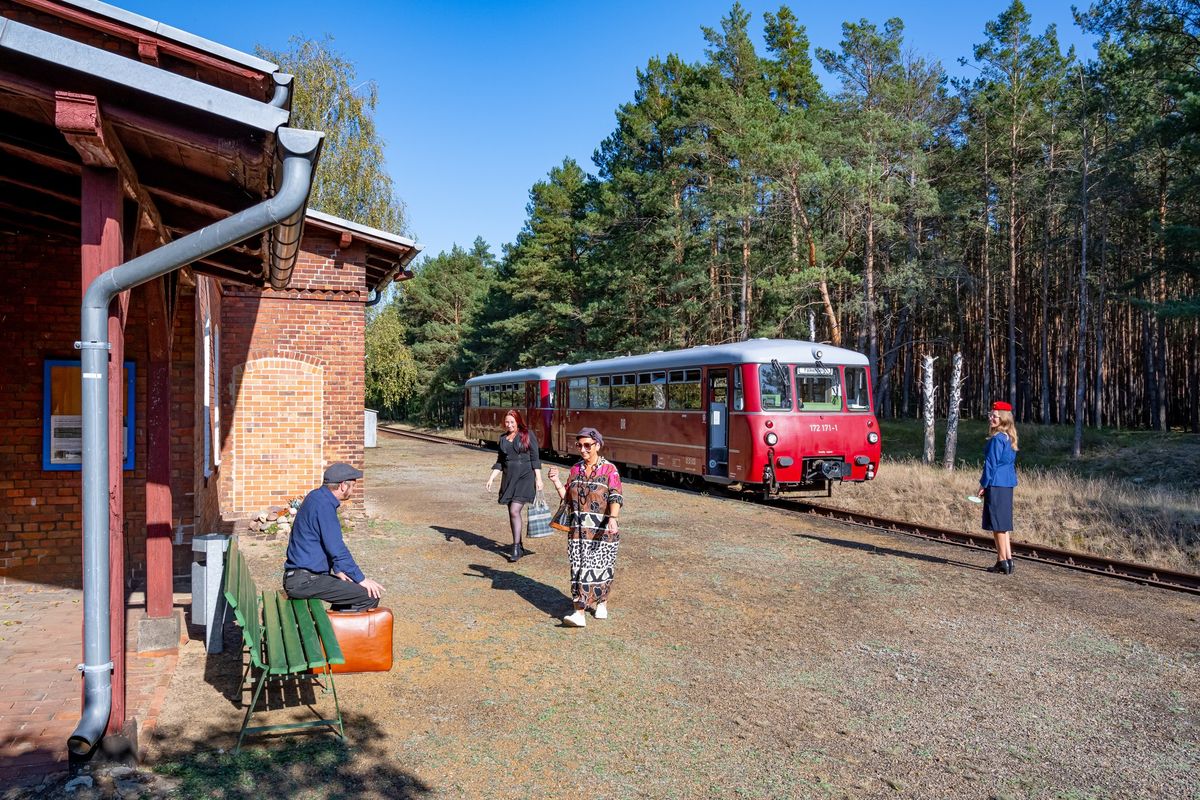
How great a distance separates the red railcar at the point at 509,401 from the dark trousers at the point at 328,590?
736 inches

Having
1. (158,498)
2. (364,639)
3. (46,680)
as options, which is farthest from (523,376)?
(46,680)

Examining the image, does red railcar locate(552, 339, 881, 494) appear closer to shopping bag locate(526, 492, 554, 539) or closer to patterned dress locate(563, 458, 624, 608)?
shopping bag locate(526, 492, 554, 539)

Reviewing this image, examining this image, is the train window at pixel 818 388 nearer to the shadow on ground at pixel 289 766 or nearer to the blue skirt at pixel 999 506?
the blue skirt at pixel 999 506

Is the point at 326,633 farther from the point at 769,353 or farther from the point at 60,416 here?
the point at 769,353

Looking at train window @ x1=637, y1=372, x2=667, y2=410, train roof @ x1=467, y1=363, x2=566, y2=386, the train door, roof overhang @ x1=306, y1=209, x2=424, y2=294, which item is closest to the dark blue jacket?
roof overhang @ x1=306, y1=209, x2=424, y2=294

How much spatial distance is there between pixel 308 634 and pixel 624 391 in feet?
49.5

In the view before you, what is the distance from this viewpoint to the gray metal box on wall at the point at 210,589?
6.05 meters

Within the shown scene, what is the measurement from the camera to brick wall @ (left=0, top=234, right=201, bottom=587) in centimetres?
773

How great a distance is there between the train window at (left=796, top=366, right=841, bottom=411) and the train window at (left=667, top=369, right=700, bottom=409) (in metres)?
2.09

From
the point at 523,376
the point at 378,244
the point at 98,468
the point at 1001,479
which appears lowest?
the point at 1001,479

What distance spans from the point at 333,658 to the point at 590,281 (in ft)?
114

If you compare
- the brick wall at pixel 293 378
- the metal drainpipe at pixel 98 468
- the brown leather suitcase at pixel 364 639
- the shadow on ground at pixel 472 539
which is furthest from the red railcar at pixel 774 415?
the metal drainpipe at pixel 98 468

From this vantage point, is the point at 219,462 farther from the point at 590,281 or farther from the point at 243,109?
the point at 590,281

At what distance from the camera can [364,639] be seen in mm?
5609
